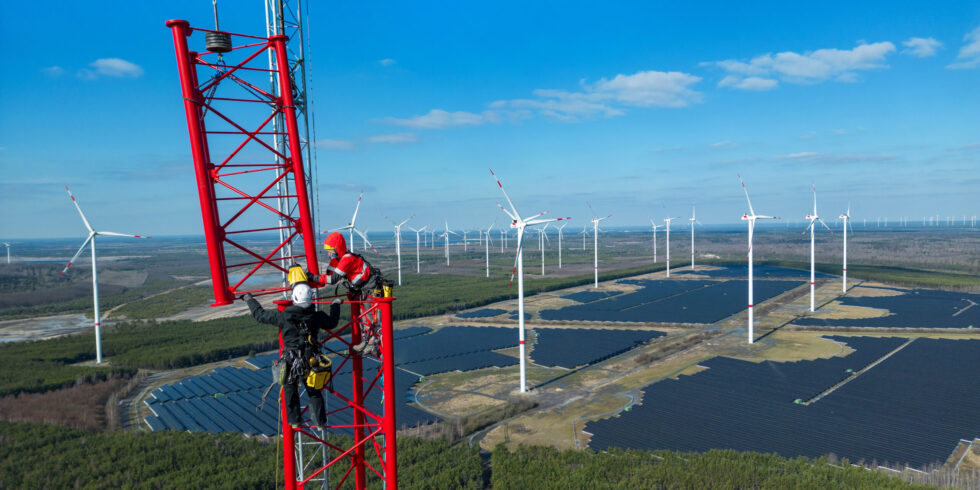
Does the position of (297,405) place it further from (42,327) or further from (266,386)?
(42,327)

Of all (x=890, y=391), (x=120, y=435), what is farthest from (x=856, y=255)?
(x=120, y=435)

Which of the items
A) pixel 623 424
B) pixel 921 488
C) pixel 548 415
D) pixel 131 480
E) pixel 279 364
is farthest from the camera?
pixel 548 415

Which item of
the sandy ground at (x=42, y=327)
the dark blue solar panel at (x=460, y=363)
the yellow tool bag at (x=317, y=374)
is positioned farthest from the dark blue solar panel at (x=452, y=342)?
the sandy ground at (x=42, y=327)

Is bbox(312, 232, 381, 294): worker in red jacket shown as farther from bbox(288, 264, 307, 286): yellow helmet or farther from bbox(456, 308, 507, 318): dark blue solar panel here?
bbox(456, 308, 507, 318): dark blue solar panel

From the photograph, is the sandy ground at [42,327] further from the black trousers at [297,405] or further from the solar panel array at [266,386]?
the black trousers at [297,405]

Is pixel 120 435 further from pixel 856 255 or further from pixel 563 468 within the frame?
pixel 856 255

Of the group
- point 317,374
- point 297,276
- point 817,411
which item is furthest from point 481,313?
point 297,276

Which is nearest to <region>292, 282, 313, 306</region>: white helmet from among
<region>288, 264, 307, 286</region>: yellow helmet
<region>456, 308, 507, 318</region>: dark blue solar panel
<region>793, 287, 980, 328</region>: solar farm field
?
<region>288, 264, 307, 286</region>: yellow helmet
